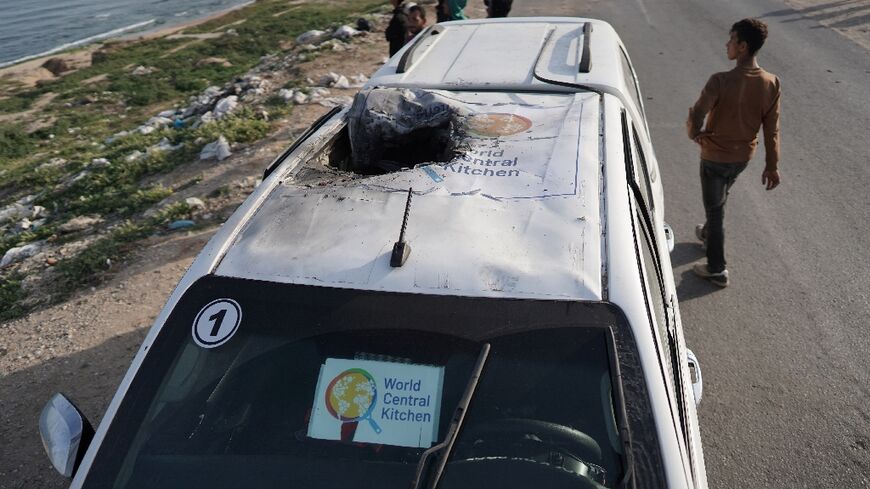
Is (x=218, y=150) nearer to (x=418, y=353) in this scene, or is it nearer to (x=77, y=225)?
(x=77, y=225)

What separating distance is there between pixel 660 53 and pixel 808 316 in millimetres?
7837

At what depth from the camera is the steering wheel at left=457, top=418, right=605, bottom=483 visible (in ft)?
6.24

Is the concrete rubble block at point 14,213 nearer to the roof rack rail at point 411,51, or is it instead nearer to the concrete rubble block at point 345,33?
the roof rack rail at point 411,51

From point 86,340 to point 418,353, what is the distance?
3.41 metres

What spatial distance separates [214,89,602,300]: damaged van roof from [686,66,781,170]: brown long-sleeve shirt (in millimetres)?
1625

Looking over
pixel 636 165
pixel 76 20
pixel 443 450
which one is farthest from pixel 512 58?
pixel 76 20

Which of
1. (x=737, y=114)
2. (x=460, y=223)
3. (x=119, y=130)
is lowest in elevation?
(x=119, y=130)

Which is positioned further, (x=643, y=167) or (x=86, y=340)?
(x=86, y=340)

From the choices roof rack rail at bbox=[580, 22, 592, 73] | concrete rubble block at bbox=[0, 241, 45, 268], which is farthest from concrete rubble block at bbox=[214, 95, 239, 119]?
roof rack rail at bbox=[580, 22, 592, 73]

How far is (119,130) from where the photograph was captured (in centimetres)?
1241

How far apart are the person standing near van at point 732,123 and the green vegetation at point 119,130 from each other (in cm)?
446

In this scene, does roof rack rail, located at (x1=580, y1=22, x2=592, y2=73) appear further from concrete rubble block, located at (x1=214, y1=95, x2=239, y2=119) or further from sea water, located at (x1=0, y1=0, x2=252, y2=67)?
sea water, located at (x1=0, y1=0, x2=252, y2=67)

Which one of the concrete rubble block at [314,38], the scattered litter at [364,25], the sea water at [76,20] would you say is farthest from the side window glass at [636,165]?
the sea water at [76,20]

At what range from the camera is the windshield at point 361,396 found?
1924mm
